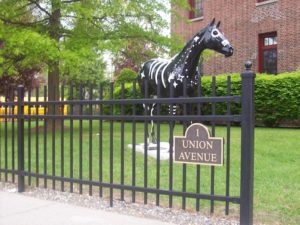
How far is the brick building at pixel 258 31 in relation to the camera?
1955cm

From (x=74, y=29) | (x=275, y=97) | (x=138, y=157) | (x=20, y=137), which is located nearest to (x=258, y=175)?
(x=138, y=157)

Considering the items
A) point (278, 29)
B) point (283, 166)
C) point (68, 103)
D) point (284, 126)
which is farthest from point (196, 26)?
point (68, 103)

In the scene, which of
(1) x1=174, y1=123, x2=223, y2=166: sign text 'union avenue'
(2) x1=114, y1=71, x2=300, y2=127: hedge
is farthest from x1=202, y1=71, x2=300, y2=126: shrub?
(1) x1=174, y1=123, x2=223, y2=166: sign text 'union avenue'

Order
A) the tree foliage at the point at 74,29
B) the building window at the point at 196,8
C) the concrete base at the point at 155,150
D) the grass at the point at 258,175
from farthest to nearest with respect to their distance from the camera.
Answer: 1. the building window at the point at 196,8
2. the tree foliage at the point at 74,29
3. the concrete base at the point at 155,150
4. the grass at the point at 258,175

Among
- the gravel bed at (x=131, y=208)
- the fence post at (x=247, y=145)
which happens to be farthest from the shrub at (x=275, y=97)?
the fence post at (x=247, y=145)

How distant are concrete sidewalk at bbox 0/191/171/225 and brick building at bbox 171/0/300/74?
41.1 ft

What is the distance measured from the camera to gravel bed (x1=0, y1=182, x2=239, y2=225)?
554 cm

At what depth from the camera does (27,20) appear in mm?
17312

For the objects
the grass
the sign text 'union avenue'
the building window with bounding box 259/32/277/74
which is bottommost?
the grass

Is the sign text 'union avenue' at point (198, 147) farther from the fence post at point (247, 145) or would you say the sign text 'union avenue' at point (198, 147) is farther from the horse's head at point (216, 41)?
the horse's head at point (216, 41)

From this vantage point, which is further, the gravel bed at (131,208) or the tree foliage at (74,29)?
the tree foliage at (74,29)

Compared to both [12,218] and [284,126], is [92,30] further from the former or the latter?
[12,218]

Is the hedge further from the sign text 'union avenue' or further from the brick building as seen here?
the sign text 'union avenue'

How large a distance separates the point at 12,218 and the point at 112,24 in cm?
1109
